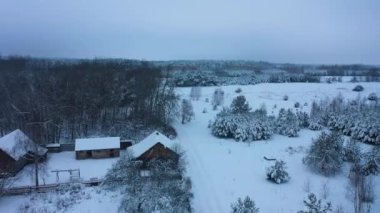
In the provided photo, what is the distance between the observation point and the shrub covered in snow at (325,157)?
2461 cm

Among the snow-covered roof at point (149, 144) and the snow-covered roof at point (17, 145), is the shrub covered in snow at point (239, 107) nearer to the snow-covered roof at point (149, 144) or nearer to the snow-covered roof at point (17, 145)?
the snow-covered roof at point (149, 144)

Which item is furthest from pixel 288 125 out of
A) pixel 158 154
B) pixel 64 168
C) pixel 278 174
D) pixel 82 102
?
pixel 64 168

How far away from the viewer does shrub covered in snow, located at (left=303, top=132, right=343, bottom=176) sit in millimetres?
24609

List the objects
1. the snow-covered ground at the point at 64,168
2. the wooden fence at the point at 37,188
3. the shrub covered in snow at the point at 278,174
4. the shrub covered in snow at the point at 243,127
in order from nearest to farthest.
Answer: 1. the wooden fence at the point at 37,188
2. the snow-covered ground at the point at 64,168
3. the shrub covered in snow at the point at 278,174
4. the shrub covered in snow at the point at 243,127

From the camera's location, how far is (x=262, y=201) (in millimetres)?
20297

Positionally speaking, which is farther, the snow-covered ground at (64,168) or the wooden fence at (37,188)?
the snow-covered ground at (64,168)

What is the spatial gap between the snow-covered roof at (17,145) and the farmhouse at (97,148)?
2.85m

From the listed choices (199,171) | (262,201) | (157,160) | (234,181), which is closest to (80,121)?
(157,160)

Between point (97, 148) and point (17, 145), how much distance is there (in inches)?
243

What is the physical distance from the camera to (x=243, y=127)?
34.1 m

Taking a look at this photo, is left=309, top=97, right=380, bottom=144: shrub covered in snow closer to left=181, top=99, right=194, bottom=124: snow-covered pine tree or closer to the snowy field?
the snowy field

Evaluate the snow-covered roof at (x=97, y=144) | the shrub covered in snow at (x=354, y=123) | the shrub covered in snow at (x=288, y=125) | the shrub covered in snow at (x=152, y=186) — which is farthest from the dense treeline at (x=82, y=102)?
the shrub covered in snow at (x=354, y=123)

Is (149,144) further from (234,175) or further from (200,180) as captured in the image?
(234,175)

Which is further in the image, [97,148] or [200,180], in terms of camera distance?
[97,148]
